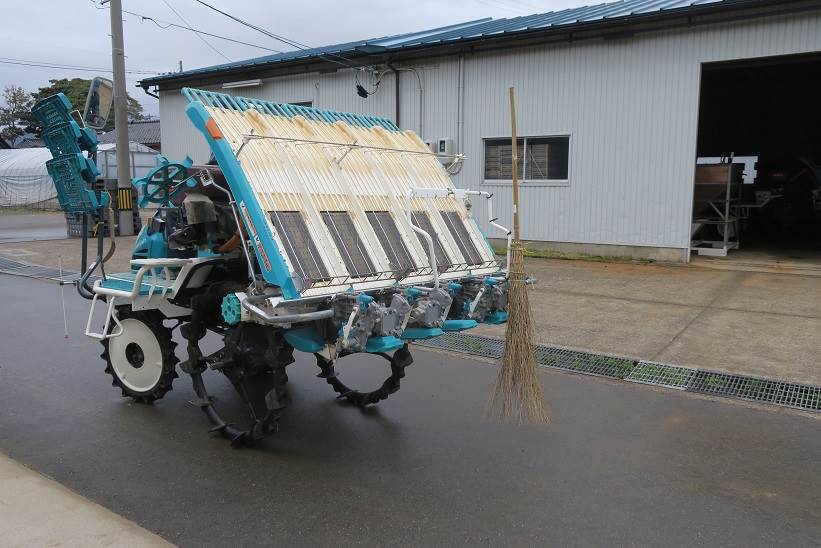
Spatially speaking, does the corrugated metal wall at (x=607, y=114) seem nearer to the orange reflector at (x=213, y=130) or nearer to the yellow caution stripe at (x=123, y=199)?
the yellow caution stripe at (x=123, y=199)

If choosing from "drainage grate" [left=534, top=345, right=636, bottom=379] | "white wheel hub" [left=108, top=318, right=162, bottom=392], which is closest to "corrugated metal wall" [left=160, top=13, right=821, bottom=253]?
"drainage grate" [left=534, top=345, right=636, bottom=379]

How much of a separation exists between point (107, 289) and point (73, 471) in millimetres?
1430

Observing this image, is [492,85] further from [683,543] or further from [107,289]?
[683,543]

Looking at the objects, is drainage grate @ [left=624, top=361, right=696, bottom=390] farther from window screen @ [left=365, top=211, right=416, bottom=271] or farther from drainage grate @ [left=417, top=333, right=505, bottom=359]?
window screen @ [left=365, top=211, right=416, bottom=271]

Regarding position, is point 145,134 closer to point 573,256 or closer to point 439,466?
point 573,256

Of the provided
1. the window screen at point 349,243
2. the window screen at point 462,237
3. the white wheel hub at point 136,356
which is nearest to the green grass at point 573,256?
the window screen at point 462,237

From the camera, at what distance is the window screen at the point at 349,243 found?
4113 mm

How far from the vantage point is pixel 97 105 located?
17.6ft

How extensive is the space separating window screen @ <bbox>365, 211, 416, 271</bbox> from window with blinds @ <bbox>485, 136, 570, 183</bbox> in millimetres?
9852

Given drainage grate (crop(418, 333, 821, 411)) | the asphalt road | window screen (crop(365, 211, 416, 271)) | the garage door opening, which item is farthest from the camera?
the garage door opening

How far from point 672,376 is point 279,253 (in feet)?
13.7

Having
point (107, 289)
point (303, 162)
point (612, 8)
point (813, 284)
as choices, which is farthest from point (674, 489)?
point (612, 8)

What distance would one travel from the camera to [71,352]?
7.17m

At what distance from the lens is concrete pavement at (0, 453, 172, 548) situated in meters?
3.40
